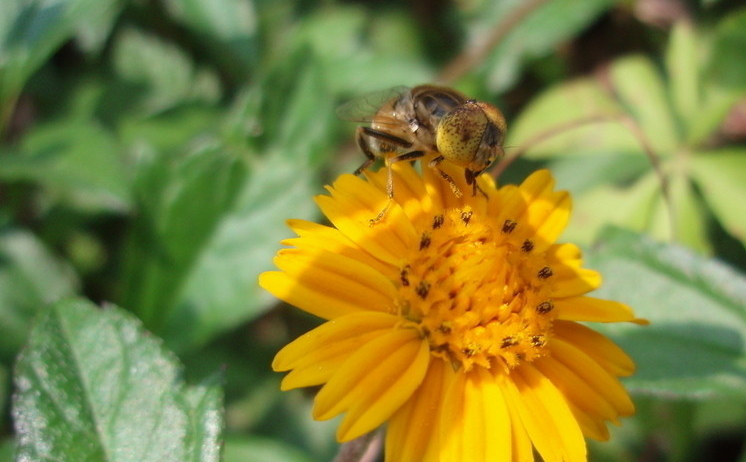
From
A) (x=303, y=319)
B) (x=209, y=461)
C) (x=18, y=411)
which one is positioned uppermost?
(x=303, y=319)

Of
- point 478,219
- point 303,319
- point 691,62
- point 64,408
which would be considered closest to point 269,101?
point 303,319

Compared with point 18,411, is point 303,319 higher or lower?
higher

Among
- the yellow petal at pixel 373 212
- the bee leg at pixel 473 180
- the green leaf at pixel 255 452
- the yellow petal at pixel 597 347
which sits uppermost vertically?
the bee leg at pixel 473 180

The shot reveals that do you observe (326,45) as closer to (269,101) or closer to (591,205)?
(269,101)

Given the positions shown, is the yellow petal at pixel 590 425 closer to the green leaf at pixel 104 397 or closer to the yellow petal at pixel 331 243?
the yellow petal at pixel 331 243

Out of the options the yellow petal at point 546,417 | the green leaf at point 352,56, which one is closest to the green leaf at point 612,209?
the green leaf at point 352,56

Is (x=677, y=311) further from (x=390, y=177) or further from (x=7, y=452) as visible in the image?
(x=7, y=452)
